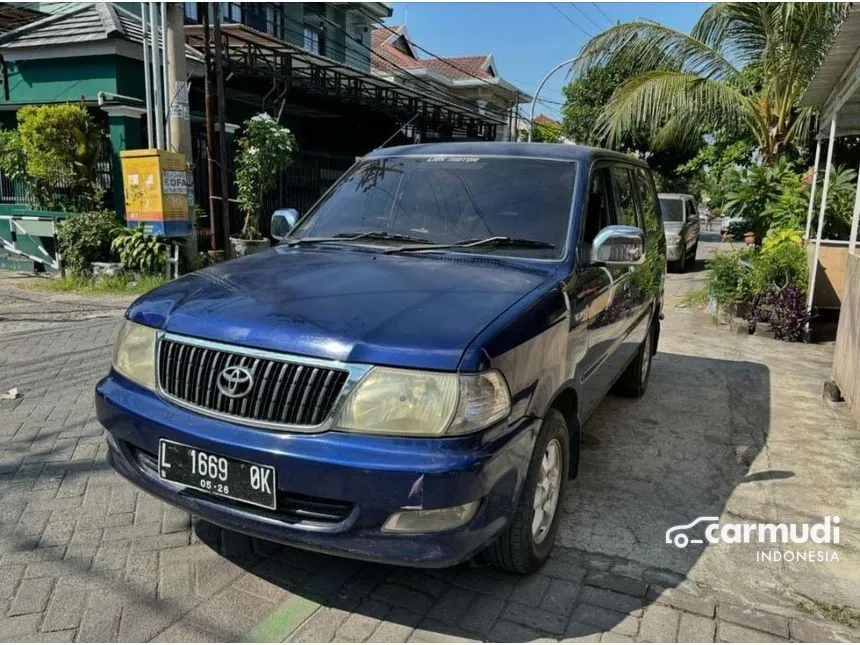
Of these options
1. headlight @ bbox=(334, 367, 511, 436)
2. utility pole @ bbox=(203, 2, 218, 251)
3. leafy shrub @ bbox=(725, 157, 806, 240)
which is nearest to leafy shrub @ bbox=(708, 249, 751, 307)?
leafy shrub @ bbox=(725, 157, 806, 240)

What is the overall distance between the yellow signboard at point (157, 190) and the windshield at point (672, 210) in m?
10.4

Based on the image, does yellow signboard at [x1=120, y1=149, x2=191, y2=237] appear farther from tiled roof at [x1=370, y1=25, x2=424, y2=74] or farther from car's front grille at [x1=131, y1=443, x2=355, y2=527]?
tiled roof at [x1=370, y1=25, x2=424, y2=74]

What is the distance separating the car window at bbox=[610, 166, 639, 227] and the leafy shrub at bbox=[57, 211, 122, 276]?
810 cm

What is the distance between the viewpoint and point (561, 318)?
3000 mm

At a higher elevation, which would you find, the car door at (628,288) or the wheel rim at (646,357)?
the car door at (628,288)

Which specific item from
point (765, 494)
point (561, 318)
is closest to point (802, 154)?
point (765, 494)

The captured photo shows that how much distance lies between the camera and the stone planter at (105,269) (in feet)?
32.1

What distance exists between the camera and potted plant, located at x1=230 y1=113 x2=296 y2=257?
11680mm

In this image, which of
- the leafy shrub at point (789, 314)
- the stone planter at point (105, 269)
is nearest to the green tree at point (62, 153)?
the stone planter at point (105, 269)

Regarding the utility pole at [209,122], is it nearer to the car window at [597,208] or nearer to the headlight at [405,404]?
the car window at [597,208]

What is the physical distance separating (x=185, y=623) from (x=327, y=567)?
0.64m

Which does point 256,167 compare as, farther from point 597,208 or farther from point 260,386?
point 260,386

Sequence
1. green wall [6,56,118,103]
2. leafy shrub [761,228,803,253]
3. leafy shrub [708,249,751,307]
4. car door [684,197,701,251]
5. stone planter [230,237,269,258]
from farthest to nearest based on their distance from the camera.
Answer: car door [684,197,701,251], stone planter [230,237,269,258], green wall [6,56,118,103], leafy shrub [761,228,803,253], leafy shrub [708,249,751,307]

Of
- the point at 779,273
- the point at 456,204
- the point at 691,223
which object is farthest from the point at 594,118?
the point at 456,204
